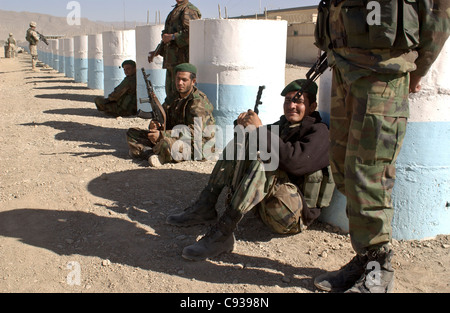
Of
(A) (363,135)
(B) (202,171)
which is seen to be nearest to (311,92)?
(A) (363,135)

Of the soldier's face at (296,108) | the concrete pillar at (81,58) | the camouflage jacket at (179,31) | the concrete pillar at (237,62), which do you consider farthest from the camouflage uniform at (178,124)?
the concrete pillar at (81,58)

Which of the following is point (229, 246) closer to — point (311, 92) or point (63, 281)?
point (63, 281)

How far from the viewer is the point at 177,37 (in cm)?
620

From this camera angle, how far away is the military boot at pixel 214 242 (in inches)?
103

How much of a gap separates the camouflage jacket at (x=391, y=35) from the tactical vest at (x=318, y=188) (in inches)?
35.9

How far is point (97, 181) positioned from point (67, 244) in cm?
133

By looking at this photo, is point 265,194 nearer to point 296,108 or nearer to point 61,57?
point 296,108

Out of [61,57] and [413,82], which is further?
[61,57]

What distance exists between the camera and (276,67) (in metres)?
5.17

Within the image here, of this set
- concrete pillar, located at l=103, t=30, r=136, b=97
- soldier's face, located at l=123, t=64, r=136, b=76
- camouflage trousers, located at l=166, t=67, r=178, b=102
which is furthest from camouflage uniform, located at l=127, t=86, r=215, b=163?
concrete pillar, located at l=103, t=30, r=136, b=97

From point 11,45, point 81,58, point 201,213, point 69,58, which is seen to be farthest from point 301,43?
point 11,45

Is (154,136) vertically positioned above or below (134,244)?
above

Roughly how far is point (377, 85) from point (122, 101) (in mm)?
6324
